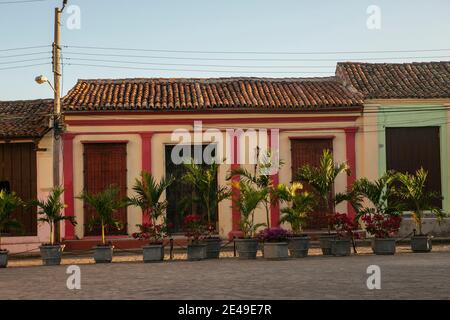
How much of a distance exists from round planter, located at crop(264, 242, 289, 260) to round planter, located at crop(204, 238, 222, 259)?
55.7 inches

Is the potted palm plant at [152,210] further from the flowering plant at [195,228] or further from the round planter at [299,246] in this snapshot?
the round planter at [299,246]

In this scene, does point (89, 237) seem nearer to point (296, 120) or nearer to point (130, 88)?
point (130, 88)

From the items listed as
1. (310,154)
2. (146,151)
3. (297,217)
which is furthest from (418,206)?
(146,151)

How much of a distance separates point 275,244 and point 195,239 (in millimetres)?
2071

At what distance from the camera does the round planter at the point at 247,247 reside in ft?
56.7

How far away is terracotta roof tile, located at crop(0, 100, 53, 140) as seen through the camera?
20.7 m

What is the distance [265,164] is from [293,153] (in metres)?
3.71

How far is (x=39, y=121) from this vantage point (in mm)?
21672

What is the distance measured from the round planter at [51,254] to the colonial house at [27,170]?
132 inches

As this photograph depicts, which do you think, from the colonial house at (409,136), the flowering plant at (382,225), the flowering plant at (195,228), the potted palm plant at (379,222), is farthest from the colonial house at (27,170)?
the colonial house at (409,136)

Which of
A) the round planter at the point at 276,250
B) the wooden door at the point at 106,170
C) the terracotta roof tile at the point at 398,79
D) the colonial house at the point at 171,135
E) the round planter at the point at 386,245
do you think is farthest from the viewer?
the terracotta roof tile at the point at 398,79

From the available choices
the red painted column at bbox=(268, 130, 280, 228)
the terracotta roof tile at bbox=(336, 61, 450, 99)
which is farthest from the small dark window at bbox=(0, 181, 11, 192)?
the terracotta roof tile at bbox=(336, 61, 450, 99)

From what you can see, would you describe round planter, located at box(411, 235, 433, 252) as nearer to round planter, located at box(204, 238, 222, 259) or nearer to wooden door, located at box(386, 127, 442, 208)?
wooden door, located at box(386, 127, 442, 208)
